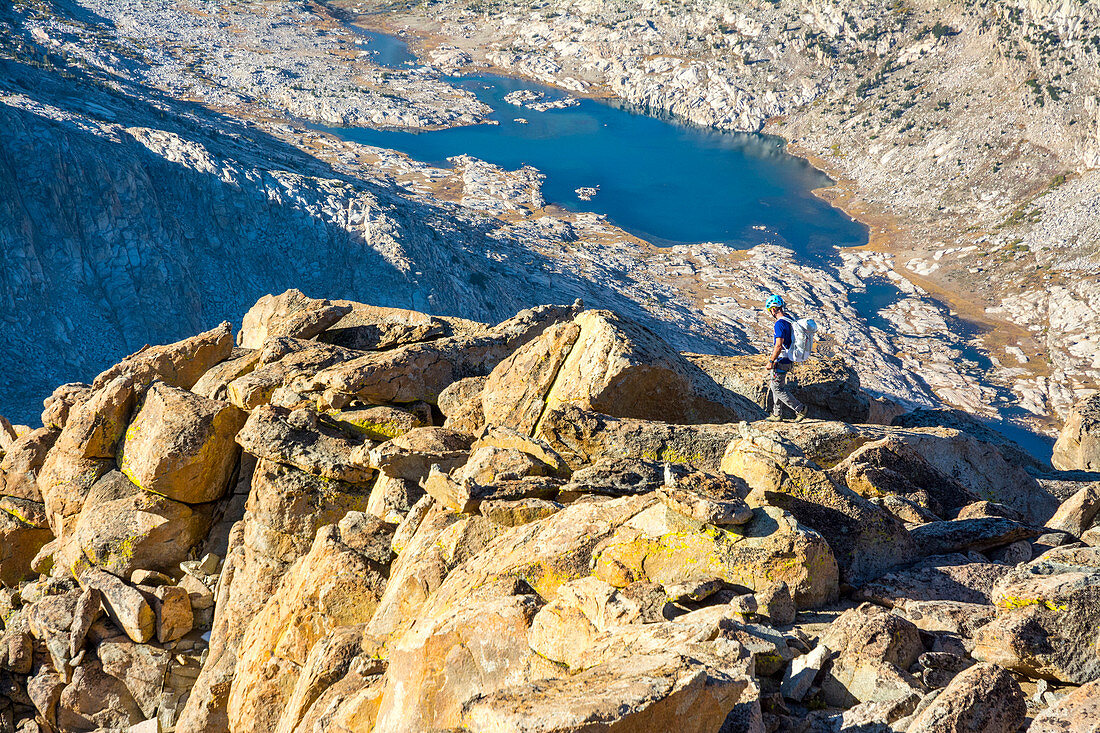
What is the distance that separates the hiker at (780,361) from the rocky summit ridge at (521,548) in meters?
1.04

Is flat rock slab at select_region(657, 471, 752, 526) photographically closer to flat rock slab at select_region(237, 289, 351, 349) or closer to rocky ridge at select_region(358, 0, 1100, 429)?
flat rock slab at select_region(237, 289, 351, 349)

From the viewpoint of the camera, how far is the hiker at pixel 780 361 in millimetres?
19375

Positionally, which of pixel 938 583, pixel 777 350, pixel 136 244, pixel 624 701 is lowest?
pixel 136 244

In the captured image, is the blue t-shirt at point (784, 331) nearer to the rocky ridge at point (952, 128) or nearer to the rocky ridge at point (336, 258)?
the rocky ridge at point (336, 258)

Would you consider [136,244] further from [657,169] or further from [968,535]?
[657,169]

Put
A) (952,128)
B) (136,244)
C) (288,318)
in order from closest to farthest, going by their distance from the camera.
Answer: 1. (288,318)
2. (136,244)
3. (952,128)

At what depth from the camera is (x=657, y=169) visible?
155m

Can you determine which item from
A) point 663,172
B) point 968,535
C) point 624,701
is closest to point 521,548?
point 624,701

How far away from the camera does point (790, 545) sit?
11.2 metres

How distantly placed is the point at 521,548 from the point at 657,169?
151323mm

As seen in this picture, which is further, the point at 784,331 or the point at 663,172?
the point at 663,172

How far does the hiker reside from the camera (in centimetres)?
1938

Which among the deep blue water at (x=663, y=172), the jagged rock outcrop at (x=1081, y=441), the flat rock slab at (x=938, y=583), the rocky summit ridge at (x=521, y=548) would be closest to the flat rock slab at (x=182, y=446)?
the rocky summit ridge at (x=521, y=548)

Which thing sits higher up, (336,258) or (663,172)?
(663,172)
